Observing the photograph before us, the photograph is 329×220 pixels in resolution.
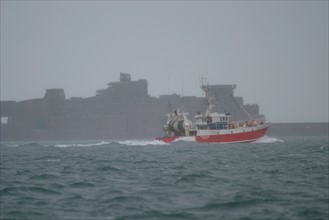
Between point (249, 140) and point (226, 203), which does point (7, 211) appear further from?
point (249, 140)

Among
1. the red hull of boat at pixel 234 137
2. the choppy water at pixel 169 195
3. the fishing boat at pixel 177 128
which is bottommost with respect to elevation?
the choppy water at pixel 169 195

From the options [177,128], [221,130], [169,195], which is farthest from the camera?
[177,128]

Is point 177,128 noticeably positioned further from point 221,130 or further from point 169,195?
point 169,195

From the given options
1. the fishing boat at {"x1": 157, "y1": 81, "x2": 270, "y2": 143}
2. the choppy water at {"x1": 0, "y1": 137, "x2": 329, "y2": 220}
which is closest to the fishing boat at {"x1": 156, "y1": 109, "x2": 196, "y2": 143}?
the fishing boat at {"x1": 157, "y1": 81, "x2": 270, "y2": 143}

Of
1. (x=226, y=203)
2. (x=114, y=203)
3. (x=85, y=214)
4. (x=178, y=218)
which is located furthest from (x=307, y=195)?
(x=85, y=214)

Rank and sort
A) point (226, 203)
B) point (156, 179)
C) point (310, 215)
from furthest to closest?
point (156, 179)
point (226, 203)
point (310, 215)

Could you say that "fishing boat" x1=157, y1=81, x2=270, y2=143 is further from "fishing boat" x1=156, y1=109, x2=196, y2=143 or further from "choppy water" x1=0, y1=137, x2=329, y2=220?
"choppy water" x1=0, y1=137, x2=329, y2=220

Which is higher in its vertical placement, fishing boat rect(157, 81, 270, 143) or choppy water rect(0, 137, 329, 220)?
fishing boat rect(157, 81, 270, 143)

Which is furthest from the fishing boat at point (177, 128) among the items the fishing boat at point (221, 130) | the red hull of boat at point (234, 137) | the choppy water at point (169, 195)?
the choppy water at point (169, 195)

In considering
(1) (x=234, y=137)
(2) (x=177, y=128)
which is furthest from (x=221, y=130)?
(2) (x=177, y=128)

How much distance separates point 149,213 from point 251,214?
3404 millimetres

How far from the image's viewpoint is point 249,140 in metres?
75.8

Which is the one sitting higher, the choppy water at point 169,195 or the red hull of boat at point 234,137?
the red hull of boat at point 234,137

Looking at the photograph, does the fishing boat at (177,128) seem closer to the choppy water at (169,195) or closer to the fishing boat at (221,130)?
the fishing boat at (221,130)
